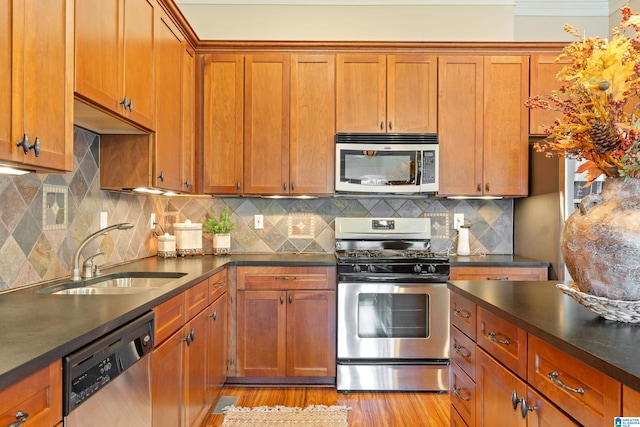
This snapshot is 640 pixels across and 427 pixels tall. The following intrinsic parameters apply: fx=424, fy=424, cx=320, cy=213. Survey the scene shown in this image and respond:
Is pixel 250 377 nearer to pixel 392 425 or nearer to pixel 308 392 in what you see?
pixel 308 392

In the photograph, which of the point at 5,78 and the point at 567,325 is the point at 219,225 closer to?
the point at 5,78

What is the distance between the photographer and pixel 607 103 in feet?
3.69

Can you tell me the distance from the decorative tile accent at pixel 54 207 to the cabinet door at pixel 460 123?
2.46 m

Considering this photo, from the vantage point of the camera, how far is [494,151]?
3.23 metres

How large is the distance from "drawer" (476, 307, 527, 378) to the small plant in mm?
2228

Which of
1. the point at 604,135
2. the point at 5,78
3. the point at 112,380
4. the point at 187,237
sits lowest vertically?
the point at 112,380

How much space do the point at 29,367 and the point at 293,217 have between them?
2.67 m

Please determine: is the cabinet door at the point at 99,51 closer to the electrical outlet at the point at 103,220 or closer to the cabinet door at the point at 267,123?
the electrical outlet at the point at 103,220

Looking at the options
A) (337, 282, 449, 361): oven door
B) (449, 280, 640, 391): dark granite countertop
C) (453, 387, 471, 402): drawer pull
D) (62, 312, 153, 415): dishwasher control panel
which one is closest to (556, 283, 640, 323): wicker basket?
(449, 280, 640, 391): dark granite countertop

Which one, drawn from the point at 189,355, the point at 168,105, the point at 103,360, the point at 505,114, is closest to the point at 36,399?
the point at 103,360

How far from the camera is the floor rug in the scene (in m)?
2.47

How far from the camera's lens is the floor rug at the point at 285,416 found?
247 cm

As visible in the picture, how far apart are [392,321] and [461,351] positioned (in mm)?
1134

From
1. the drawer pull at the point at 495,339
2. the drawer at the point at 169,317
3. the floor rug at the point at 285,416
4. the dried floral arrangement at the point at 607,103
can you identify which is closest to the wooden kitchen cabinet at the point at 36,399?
the drawer at the point at 169,317
